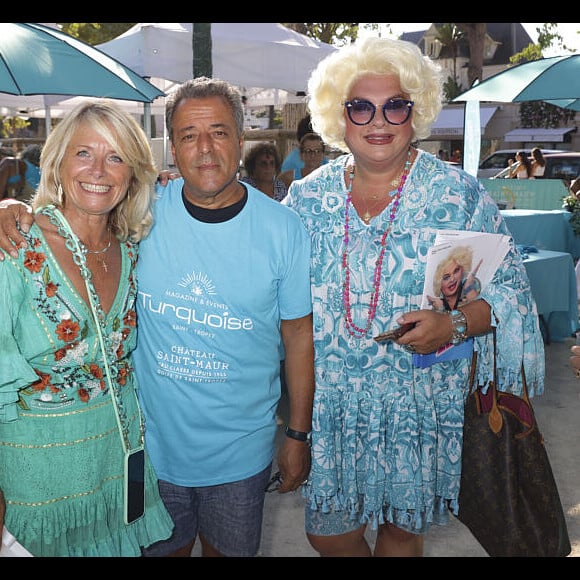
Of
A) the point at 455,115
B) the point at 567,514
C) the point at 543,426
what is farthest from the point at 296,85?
the point at 455,115

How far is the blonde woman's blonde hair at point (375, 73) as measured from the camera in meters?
2.32

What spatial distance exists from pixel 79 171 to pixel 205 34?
515 cm

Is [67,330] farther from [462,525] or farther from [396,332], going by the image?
[462,525]

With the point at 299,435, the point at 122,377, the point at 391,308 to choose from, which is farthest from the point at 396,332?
the point at 122,377

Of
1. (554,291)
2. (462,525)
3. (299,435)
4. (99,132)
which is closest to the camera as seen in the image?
(99,132)

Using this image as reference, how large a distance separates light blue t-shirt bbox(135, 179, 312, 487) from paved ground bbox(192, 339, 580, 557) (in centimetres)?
128

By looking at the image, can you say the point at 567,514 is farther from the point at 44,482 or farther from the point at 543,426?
the point at 44,482

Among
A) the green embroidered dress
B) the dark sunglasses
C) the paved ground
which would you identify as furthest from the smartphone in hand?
the paved ground

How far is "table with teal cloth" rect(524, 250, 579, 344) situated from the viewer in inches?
260

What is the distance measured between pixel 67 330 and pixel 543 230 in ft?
24.7

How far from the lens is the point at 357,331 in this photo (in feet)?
7.63

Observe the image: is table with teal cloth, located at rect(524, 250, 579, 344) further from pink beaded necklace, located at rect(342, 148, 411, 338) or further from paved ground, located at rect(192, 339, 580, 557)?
pink beaded necklace, located at rect(342, 148, 411, 338)

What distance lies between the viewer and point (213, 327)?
2.15 m
